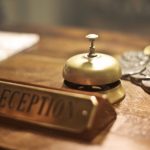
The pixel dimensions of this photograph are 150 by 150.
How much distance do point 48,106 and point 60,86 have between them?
169mm

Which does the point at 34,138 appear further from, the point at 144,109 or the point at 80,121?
the point at 144,109

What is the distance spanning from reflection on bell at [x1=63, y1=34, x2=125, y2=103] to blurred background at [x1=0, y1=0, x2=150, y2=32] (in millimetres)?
1257

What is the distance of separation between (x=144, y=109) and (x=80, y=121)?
172 millimetres

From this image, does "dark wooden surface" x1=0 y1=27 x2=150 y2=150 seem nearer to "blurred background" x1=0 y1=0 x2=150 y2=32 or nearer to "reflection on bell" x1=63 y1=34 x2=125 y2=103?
"reflection on bell" x1=63 y1=34 x2=125 y2=103

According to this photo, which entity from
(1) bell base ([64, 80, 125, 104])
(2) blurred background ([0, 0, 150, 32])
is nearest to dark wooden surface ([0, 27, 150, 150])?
(1) bell base ([64, 80, 125, 104])

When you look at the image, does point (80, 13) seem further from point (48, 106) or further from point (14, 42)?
point (48, 106)

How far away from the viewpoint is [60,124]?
61cm

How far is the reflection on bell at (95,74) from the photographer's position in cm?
69

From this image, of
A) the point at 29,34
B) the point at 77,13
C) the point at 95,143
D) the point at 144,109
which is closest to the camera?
the point at 95,143

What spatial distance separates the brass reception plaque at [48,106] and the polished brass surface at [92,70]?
2.8 inches

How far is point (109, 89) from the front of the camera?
71 centimetres

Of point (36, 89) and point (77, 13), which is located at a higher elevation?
point (36, 89)

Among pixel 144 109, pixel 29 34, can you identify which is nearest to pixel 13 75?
pixel 144 109

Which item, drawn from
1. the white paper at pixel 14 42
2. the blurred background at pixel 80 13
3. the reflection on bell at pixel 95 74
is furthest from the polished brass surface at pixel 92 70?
the blurred background at pixel 80 13
